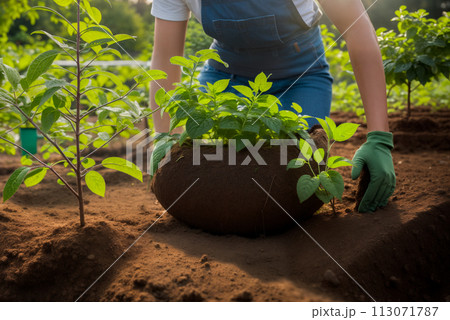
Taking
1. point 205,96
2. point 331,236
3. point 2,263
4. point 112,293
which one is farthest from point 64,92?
point 331,236

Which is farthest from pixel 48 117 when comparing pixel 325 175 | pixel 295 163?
pixel 325 175

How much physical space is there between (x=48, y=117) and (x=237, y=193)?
721mm

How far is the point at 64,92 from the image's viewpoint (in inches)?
63.2

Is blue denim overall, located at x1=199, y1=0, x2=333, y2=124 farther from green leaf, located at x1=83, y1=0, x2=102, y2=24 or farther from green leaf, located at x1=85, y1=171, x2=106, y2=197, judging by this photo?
green leaf, located at x1=85, y1=171, x2=106, y2=197

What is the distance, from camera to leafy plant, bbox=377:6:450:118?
2818mm

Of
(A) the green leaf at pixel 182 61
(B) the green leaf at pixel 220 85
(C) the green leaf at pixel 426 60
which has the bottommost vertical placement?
(B) the green leaf at pixel 220 85

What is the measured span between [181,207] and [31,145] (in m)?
1.60

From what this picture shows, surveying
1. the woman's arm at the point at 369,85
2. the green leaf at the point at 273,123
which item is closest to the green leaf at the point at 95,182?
the green leaf at the point at 273,123

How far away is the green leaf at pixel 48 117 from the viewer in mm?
1379

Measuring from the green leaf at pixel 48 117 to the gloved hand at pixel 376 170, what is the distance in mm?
1119

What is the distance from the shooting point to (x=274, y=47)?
7.91ft

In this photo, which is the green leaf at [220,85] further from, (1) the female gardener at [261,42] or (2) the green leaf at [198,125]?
(1) the female gardener at [261,42]

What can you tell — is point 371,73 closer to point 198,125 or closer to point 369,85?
point 369,85
